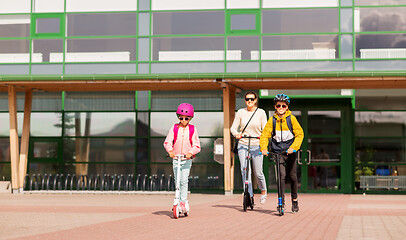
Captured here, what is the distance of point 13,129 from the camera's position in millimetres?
18266

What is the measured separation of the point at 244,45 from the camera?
1930 cm

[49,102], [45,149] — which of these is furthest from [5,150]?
[49,102]

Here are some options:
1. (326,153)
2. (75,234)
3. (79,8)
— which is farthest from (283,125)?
(79,8)

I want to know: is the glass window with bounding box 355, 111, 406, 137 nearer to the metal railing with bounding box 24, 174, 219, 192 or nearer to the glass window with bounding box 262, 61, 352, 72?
the glass window with bounding box 262, 61, 352, 72

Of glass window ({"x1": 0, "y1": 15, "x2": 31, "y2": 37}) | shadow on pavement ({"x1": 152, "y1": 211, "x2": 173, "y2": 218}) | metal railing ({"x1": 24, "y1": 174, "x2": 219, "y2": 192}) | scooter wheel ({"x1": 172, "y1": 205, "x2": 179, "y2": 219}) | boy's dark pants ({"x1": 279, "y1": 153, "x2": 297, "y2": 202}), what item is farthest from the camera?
glass window ({"x1": 0, "y1": 15, "x2": 31, "y2": 37})

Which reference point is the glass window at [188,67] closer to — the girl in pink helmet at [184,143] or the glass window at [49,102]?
the glass window at [49,102]

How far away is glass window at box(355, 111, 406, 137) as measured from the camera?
18.8 metres

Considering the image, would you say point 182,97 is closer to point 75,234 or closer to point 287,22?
point 287,22

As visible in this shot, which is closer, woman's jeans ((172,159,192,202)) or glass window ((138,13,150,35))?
woman's jeans ((172,159,192,202))

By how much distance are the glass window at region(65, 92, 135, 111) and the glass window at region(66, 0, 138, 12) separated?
2.59 metres

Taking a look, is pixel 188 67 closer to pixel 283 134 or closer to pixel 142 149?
pixel 142 149

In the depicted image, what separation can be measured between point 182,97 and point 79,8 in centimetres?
429

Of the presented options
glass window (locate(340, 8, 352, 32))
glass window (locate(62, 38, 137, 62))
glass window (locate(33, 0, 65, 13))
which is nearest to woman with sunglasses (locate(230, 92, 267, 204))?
glass window (locate(340, 8, 352, 32))

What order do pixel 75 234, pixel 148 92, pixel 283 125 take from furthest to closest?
pixel 148 92
pixel 283 125
pixel 75 234
